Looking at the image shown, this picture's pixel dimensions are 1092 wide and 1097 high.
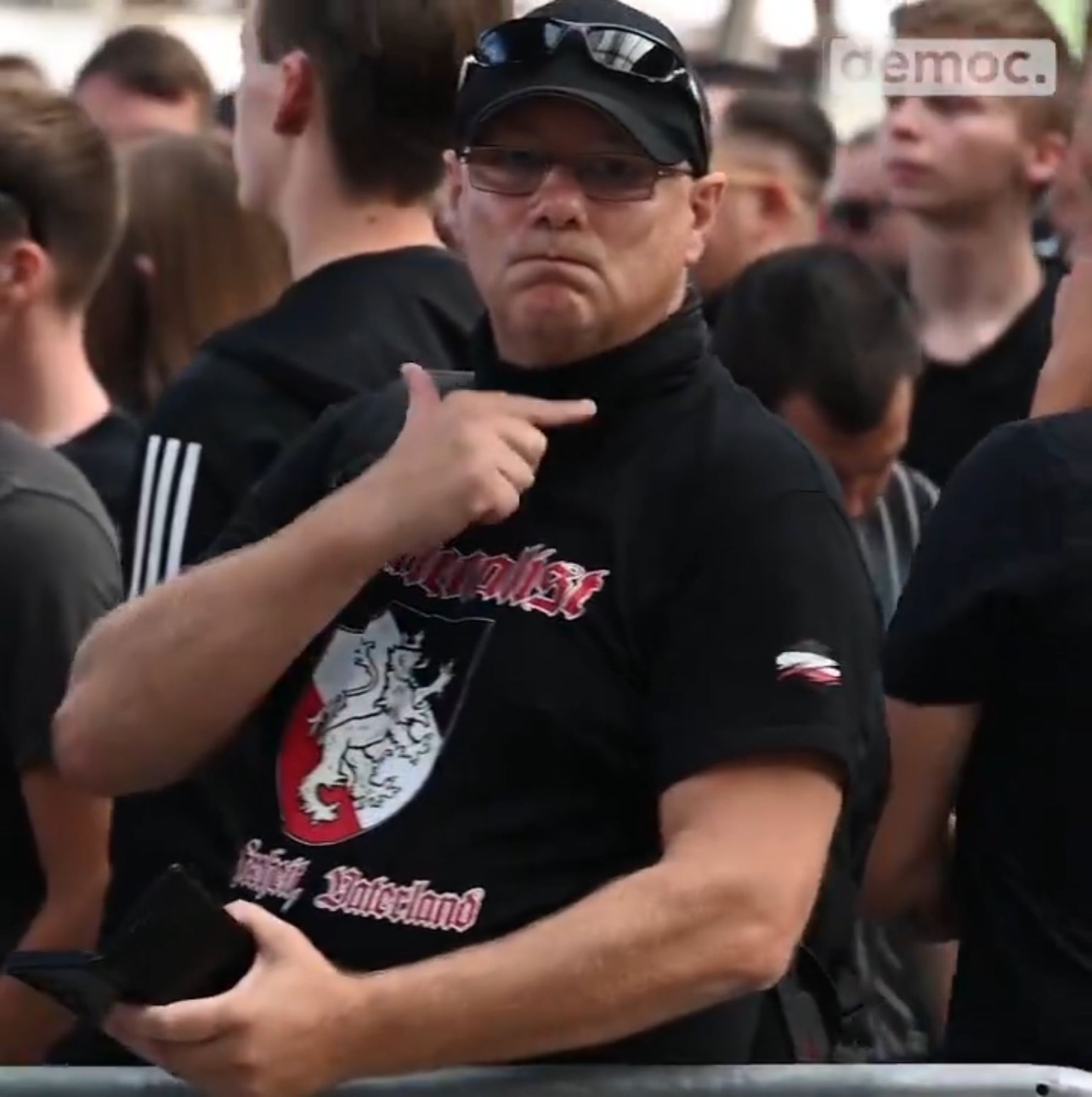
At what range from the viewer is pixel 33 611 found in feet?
8.93

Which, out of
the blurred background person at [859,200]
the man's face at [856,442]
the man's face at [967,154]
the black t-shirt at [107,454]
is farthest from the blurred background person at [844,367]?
the blurred background person at [859,200]

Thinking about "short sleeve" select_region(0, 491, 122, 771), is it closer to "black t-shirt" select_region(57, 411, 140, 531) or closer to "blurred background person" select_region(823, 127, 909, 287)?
"black t-shirt" select_region(57, 411, 140, 531)

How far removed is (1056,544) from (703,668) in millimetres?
487

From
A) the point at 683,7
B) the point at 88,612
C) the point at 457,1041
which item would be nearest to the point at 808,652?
the point at 457,1041

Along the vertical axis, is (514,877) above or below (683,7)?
below

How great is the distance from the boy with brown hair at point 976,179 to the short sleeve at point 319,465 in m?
2.11

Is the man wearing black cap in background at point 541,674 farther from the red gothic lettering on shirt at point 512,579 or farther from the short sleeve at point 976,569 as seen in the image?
the short sleeve at point 976,569

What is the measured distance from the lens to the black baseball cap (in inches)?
85.3

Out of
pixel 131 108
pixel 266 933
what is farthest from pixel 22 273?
pixel 131 108

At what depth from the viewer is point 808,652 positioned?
6.57 ft

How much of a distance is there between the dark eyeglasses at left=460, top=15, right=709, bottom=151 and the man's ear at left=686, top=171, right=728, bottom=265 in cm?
5

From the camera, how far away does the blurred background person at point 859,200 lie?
575cm

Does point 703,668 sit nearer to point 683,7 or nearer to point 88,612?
point 88,612

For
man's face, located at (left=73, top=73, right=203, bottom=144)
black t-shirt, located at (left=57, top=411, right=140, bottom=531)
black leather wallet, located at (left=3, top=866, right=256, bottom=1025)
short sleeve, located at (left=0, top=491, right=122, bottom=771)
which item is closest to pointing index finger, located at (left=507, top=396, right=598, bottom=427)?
black leather wallet, located at (left=3, top=866, right=256, bottom=1025)
